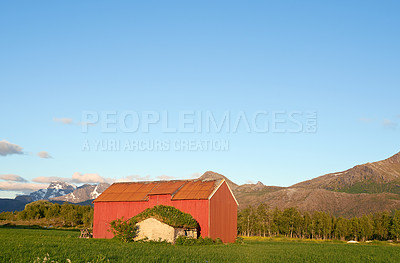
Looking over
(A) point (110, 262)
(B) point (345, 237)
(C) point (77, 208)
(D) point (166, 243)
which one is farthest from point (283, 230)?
(A) point (110, 262)

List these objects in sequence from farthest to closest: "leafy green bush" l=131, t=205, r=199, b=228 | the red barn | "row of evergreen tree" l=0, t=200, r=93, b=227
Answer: "row of evergreen tree" l=0, t=200, r=93, b=227 → the red barn → "leafy green bush" l=131, t=205, r=199, b=228

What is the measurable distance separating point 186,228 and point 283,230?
83953mm

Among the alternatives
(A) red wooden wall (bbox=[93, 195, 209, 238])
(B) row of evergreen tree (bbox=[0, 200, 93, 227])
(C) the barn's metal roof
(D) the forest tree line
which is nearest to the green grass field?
(A) red wooden wall (bbox=[93, 195, 209, 238])

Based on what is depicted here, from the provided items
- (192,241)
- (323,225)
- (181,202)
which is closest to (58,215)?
(323,225)

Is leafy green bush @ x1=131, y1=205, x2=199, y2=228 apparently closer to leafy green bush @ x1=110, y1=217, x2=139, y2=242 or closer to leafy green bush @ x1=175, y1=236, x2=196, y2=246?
leafy green bush @ x1=110, y1=217, x2=139, y2=242

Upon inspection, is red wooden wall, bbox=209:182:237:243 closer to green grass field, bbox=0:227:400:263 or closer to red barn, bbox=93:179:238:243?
red barn, bbox=93:179:238:243

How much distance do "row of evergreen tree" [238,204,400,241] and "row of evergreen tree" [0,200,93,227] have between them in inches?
1988

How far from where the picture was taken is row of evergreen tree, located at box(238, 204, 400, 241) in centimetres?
10691

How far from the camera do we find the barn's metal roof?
48156 millimetres

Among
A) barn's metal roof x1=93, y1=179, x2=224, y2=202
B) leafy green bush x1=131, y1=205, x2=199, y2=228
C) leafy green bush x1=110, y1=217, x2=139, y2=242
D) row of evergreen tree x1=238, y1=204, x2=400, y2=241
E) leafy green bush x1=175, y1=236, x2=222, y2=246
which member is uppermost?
barn's metal roof x1=93, y1=179, x2=224, y2=202

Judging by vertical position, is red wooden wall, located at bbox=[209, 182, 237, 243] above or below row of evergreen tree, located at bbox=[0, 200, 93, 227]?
above

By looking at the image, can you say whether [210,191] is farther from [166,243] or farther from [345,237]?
[345,237]

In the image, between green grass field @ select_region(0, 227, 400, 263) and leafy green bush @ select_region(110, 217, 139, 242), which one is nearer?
green grass field @ select_region(0, 227, 400, 263)

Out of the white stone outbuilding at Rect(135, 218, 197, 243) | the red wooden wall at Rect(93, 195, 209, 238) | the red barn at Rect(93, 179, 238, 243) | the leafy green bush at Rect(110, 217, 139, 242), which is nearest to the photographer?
the white stone outbuilding at Rect(135, 218, 197, 243)
